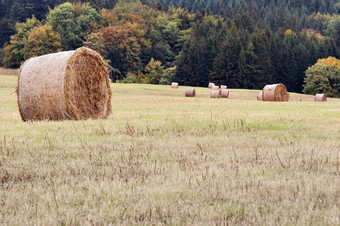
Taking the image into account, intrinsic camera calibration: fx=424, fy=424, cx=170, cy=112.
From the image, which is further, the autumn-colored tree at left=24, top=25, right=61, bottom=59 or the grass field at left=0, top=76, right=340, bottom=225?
the autumn-colored tree at left=24, top=25, right=61, bottom=59

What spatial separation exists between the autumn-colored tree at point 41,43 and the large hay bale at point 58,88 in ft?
254

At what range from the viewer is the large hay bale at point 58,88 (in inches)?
561

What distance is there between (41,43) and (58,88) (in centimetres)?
8153

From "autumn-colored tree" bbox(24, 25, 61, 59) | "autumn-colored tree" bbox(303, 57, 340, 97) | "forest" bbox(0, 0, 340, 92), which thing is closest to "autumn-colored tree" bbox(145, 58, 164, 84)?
"forest" bbox(0, 0, 340, 92)

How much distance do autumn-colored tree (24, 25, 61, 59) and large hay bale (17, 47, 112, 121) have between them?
254 ft

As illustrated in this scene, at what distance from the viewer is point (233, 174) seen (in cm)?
574

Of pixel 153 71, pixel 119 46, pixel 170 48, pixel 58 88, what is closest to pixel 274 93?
pixel 58 88

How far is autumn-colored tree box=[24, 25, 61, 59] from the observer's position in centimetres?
8981

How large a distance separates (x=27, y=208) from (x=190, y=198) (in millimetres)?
1731

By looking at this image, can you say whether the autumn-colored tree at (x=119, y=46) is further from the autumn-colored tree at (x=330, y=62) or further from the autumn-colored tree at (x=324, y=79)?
the autumn-colored tree at (x=330, y=62)

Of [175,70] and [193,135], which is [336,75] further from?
[193,135]

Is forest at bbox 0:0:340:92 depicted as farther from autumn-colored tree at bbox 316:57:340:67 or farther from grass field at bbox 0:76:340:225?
grass field at bbox 0:76:340:225

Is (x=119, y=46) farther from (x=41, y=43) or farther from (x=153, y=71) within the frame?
(x=41, y=43)

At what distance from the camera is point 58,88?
1425cm
